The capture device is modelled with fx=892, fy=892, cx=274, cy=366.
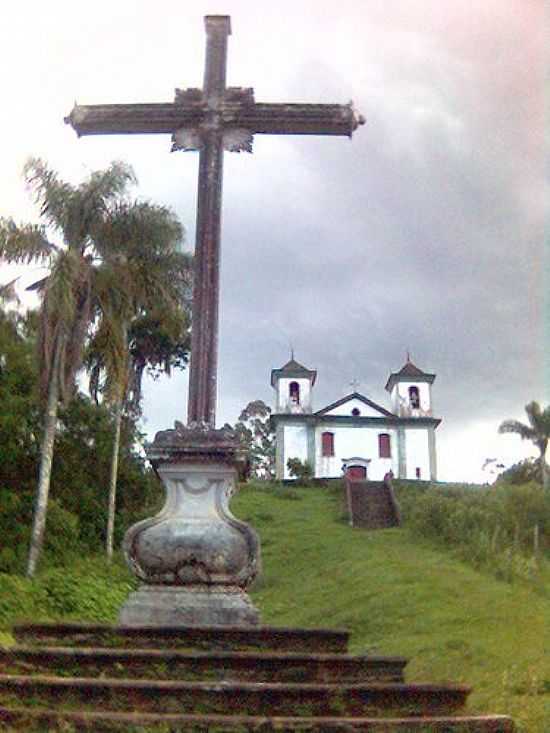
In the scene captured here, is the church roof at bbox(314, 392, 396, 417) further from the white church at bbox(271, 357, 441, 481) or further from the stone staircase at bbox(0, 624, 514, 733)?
the stone staircase at bbox(0, 624, 514, 733)

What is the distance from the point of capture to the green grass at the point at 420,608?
7.66 metres

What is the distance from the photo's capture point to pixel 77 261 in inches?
639

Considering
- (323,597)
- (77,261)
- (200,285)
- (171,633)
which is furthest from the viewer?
(77,261)

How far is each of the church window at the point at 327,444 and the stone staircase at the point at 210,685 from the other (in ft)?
132

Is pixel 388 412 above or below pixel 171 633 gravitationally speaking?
above

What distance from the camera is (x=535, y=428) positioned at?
1537 inches

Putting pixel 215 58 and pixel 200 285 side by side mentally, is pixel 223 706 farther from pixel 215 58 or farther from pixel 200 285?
pixel 215 58

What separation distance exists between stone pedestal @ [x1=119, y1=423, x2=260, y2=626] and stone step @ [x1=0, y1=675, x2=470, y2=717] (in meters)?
1.63

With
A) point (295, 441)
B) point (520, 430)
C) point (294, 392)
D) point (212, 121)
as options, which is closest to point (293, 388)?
point (294, 392)

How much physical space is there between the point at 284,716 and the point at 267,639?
105cm

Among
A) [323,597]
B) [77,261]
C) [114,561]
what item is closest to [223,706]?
[323,597]

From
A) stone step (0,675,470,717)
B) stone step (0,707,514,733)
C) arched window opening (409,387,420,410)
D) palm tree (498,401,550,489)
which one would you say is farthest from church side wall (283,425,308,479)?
stone step (0,707,514,733)

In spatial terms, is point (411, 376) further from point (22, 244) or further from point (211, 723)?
point (211, 723)

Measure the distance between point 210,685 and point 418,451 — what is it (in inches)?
1660
